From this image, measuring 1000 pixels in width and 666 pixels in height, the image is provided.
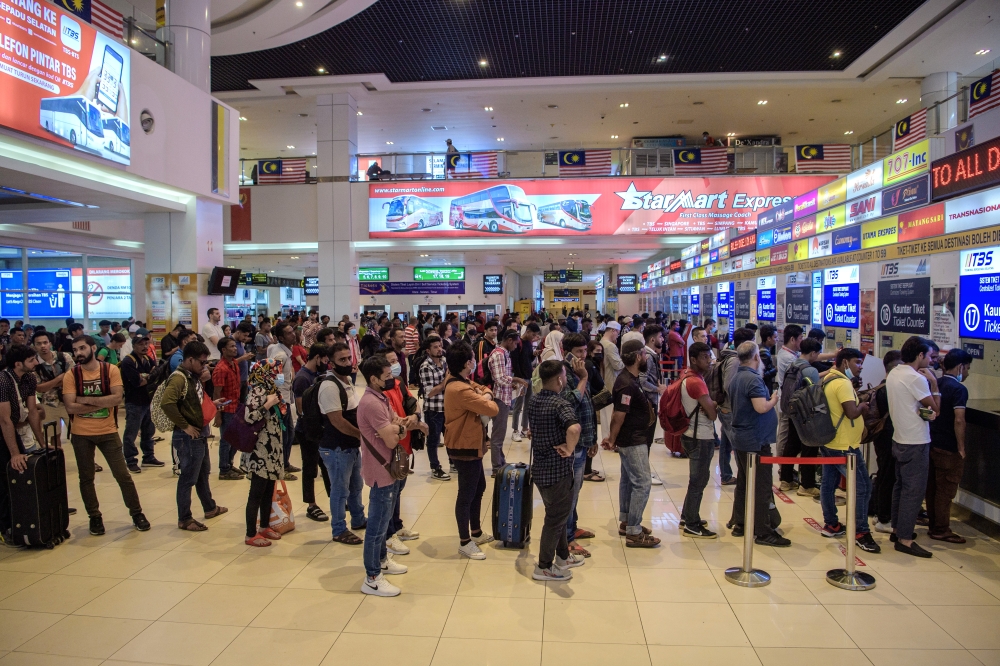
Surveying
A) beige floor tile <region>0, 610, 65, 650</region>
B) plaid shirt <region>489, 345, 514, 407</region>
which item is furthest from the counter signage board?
beige floor tile <region>0, 610, 65, 650</region>

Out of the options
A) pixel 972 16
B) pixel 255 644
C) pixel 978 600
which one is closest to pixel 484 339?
pixel 255 644

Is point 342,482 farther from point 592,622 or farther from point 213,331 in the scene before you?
point 213,331

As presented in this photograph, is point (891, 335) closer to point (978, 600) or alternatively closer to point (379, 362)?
point (978, 600)

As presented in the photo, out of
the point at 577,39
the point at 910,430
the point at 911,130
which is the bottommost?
the point at 910,430

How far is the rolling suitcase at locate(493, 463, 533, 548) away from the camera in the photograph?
4.62m

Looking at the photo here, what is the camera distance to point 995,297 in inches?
207

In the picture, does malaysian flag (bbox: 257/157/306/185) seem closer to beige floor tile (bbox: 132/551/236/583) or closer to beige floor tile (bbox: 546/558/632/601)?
beige floor tile (bbox: 132/551/236/583)

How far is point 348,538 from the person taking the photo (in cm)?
488

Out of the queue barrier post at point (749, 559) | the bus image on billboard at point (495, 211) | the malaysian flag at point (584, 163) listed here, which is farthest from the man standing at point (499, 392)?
the malaysian flag at point (584, 163)

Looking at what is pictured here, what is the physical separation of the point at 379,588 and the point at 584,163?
589 inches

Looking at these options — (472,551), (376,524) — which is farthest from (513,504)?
(376,524)

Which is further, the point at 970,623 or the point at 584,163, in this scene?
the point at 584,163

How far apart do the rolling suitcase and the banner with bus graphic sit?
42.1ft

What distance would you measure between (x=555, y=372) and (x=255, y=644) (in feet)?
7.84
